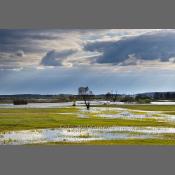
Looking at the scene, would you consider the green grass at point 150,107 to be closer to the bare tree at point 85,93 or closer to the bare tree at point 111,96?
the bare tree at point 111,96

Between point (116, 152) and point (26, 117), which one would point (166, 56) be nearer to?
point (116, 152)

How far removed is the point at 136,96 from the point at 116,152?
1.44 meters

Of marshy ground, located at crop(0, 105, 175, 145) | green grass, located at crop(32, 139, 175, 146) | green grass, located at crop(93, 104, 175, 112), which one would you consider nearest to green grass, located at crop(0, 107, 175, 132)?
marshy ground, located at crop(0, 105, 175, 145)

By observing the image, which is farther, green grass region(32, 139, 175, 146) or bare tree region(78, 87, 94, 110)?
bare tree region(78, 87, 94, 110)

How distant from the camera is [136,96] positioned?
13.5 metres

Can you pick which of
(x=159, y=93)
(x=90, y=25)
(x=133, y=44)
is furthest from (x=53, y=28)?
(x=159, y=93)

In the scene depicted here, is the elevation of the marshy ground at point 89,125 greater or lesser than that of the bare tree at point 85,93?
lesser

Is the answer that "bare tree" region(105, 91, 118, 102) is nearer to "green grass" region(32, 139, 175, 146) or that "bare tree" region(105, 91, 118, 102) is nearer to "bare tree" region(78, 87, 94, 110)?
"bare tree" region(78, 87, 94, 110)

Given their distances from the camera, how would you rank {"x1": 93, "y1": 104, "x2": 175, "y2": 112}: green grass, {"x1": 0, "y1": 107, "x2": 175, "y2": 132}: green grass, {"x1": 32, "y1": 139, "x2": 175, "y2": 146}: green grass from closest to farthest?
{"x1": 32, "y1": 139, "x2": 175, "y2": 146}: green grass → {"x1": 0, "y1": 107, "x2": 175, "y2": 132}: green grass → {"x1": 93, "y1": 104, "x2": 175, "y2": 112}: green grass

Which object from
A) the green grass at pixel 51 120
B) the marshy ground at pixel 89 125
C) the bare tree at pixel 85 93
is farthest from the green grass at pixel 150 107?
the bare tree at pixel 85 93

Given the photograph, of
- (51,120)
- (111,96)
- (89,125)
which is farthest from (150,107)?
(51,120)

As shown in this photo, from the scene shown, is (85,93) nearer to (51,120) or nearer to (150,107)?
(51,120)

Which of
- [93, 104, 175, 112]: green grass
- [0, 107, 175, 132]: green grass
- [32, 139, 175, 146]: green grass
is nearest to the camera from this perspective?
[32, 139, 175, 146]: green grass

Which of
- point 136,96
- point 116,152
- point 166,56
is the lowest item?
point 116,152
